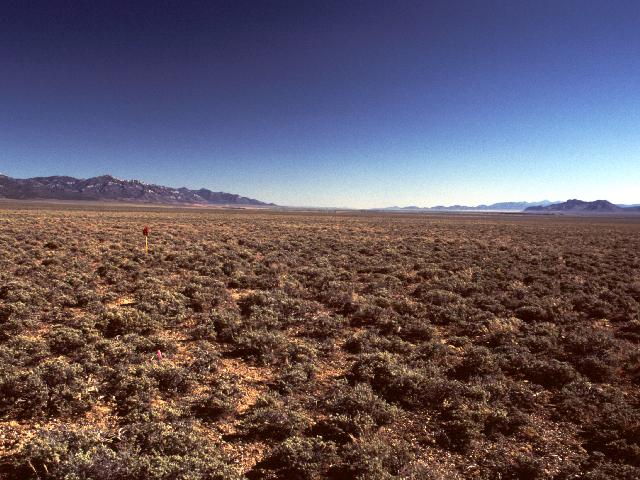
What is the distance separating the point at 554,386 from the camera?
7.23m

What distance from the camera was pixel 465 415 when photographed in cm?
591

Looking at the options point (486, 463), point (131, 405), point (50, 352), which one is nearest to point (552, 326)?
point (486, 463)

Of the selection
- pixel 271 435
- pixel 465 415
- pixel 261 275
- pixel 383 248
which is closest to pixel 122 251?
pixel 261 275

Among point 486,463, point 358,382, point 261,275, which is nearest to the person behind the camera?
point 486,463

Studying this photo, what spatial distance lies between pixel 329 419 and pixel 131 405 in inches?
127

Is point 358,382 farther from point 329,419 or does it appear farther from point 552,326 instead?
point 552,326

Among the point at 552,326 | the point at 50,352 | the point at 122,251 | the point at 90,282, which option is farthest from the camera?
the point at 122,251

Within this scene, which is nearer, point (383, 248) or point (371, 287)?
point (371, 287)

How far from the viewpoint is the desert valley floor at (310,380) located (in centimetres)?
487

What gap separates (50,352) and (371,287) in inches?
418

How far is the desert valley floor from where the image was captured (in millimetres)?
4871

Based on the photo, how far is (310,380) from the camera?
23.7ft

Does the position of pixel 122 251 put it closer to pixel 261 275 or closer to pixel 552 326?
pixel 261 275

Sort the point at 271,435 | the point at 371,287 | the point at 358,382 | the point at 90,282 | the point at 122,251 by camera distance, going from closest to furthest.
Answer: the point at 271,435 → the point at 358,382 → the point at 90,282 → the point at 371,287 → the point at 122,251
